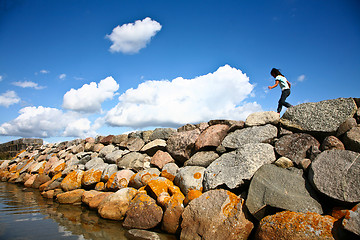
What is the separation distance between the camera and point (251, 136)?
5.63 metres

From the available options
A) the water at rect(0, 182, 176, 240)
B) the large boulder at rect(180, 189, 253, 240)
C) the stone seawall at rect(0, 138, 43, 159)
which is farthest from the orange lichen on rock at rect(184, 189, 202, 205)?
the stone seawall at rect(0, 138, 43, 159)

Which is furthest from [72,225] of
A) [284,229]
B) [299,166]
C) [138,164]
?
[299,166]

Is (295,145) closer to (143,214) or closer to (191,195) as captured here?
(191,195)

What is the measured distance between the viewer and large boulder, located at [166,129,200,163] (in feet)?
22.6

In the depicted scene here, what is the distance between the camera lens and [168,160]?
23.6ft

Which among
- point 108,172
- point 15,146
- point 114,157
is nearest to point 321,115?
point 108,172

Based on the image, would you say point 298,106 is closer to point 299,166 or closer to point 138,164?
point 299,166

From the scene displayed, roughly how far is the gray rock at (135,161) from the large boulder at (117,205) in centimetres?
165

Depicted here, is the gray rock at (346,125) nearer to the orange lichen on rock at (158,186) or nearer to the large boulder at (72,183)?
the orange lichen on rock at (158,186)

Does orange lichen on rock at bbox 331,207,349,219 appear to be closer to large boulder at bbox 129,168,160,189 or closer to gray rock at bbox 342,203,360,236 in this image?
gray rock at bbox 342,203,360,236

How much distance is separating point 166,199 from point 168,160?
7.22 feet

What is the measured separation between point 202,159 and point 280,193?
8.20 feet

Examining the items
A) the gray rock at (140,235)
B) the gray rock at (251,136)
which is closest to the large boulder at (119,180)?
the gray rock at (140,235)

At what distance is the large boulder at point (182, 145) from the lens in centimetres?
690
